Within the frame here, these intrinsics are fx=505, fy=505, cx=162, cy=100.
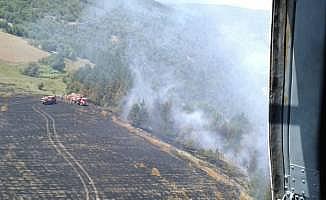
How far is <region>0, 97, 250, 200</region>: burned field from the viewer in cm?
557

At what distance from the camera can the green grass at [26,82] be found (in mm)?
6527

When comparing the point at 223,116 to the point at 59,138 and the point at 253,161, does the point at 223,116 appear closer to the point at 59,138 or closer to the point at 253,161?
the point at 253,161

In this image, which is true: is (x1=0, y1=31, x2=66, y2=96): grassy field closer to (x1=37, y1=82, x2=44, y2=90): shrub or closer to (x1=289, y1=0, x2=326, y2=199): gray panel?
(x1=37, y1=82, x2=44, y2=90): shrub

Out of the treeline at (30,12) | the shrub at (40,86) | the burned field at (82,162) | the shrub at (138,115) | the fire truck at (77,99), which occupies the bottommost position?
the burned field at (82,162)

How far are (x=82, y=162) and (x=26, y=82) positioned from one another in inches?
53.9

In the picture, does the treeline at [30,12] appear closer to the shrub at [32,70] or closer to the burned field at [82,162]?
the shrub at [32,70]

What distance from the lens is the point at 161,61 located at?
8641mm

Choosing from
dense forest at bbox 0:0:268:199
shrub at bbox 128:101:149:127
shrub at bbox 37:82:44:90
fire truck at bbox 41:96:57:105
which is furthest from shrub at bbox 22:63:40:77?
shrub at bbox 128:101:149:127

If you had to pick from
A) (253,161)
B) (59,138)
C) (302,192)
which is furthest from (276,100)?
(253,161)

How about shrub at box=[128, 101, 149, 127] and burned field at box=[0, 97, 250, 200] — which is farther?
shrub at box=[128, 101, 149, 127]

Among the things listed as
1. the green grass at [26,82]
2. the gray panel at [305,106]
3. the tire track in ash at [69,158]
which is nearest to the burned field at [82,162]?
the tire track in ash at [69,158]

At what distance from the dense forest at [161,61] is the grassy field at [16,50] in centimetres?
13

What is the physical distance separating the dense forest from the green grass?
145 mm

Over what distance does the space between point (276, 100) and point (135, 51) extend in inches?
288
